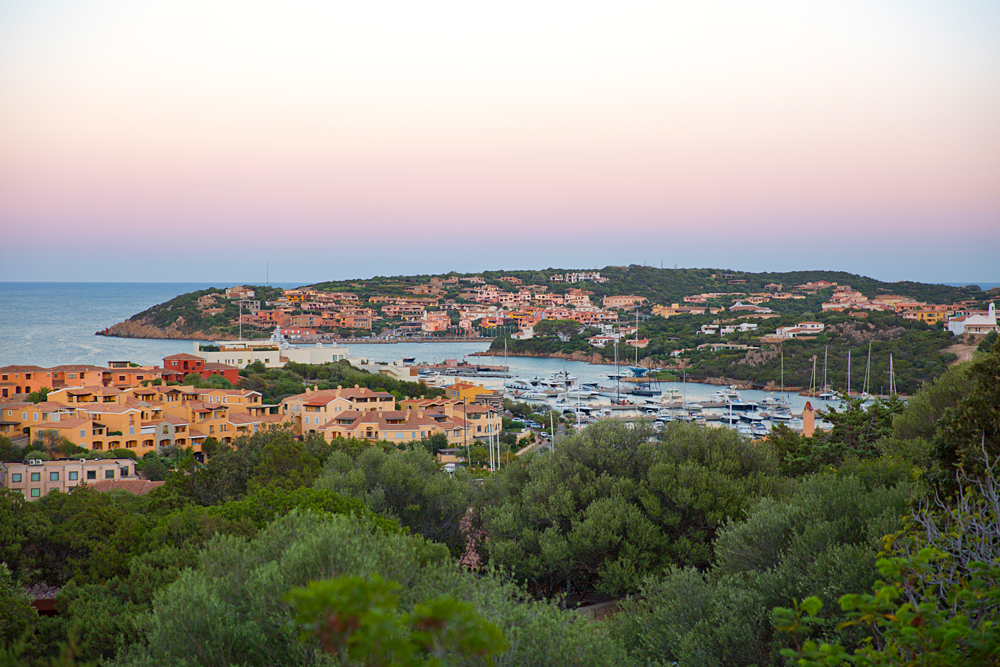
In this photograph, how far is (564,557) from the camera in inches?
302

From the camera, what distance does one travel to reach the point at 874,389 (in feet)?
128

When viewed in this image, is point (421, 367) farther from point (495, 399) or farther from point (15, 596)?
point (15, 596)

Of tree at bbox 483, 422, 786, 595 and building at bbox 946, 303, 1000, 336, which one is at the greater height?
building at bbox 946, 303, 1000, 336

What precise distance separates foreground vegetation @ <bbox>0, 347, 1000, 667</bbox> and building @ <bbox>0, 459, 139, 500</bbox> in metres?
4.80

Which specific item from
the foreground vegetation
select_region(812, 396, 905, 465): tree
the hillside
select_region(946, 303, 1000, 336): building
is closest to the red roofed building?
the foreground vegetation

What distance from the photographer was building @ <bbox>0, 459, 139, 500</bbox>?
47.3 feet

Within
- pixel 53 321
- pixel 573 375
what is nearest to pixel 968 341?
pixel 573 375

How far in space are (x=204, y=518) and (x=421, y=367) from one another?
43.2m

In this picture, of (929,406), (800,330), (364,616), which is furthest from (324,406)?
(800,330)

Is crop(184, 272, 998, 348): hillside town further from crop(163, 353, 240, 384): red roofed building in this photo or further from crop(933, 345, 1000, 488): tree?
crop(933, 345, 1000, 488): tree

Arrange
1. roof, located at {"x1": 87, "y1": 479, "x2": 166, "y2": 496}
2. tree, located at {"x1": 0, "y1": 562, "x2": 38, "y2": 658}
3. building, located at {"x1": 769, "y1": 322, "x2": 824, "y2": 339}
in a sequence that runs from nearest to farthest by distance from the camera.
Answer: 1. tree, located at {"x1": 0, "y1": 562, "x2": 38, "y2": 658}
2. roof, located at {"x1": 87, "y1": 479, "x2": 166, "y2": 496}
3. building, located at {"x1": 769, "y1": 322, "x2": 824, "y2": 339}

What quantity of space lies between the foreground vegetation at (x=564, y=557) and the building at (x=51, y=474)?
4796 mm

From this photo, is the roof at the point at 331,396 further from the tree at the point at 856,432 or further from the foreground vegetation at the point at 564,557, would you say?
the tree at the point at 856,432

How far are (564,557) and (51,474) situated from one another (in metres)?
12.1
